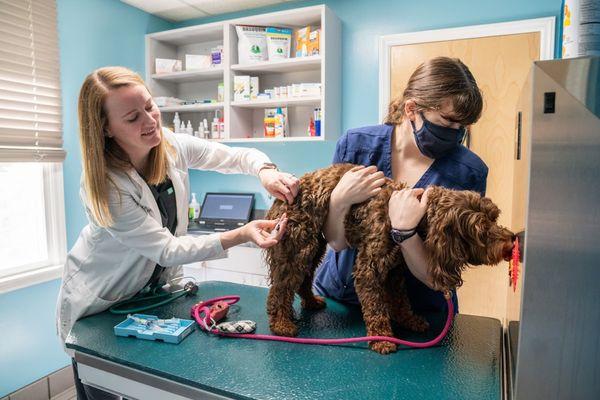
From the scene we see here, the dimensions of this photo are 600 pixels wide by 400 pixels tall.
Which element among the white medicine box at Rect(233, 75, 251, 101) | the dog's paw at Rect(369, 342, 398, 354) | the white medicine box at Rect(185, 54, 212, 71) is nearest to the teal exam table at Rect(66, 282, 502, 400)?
the dog's paw at Rect(369, 342, 398, 354)

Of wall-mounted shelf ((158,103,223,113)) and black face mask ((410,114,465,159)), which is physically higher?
wall-mounted shelf ((158,103,223,113))

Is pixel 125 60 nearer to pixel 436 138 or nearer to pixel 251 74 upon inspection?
pixel 251 74

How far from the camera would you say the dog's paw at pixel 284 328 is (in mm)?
1174

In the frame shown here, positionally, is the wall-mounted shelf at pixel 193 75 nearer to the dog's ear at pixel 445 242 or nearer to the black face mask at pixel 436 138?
the black face mask at pixel 436 138

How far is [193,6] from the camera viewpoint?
361 cm

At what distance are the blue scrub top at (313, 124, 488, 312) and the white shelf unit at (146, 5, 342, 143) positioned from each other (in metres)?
1.73

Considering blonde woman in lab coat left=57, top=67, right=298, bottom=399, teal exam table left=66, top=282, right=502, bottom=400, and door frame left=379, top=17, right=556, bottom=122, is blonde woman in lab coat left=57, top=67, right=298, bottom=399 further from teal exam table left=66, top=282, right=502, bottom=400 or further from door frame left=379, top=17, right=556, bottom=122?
door frame left=379, top=17, right=556, bottom=122

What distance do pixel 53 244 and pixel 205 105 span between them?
1667mm

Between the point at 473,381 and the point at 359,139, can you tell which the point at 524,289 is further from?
the point at 359,139

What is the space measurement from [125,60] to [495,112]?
124 inches

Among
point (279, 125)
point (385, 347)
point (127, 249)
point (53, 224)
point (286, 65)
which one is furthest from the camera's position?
point (279, 125)

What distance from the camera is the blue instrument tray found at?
3.89 ft

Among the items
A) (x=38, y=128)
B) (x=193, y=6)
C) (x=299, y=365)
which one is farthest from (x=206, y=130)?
(x=299, y=365)

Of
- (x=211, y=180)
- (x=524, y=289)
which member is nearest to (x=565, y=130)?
(x=524, y=289)
